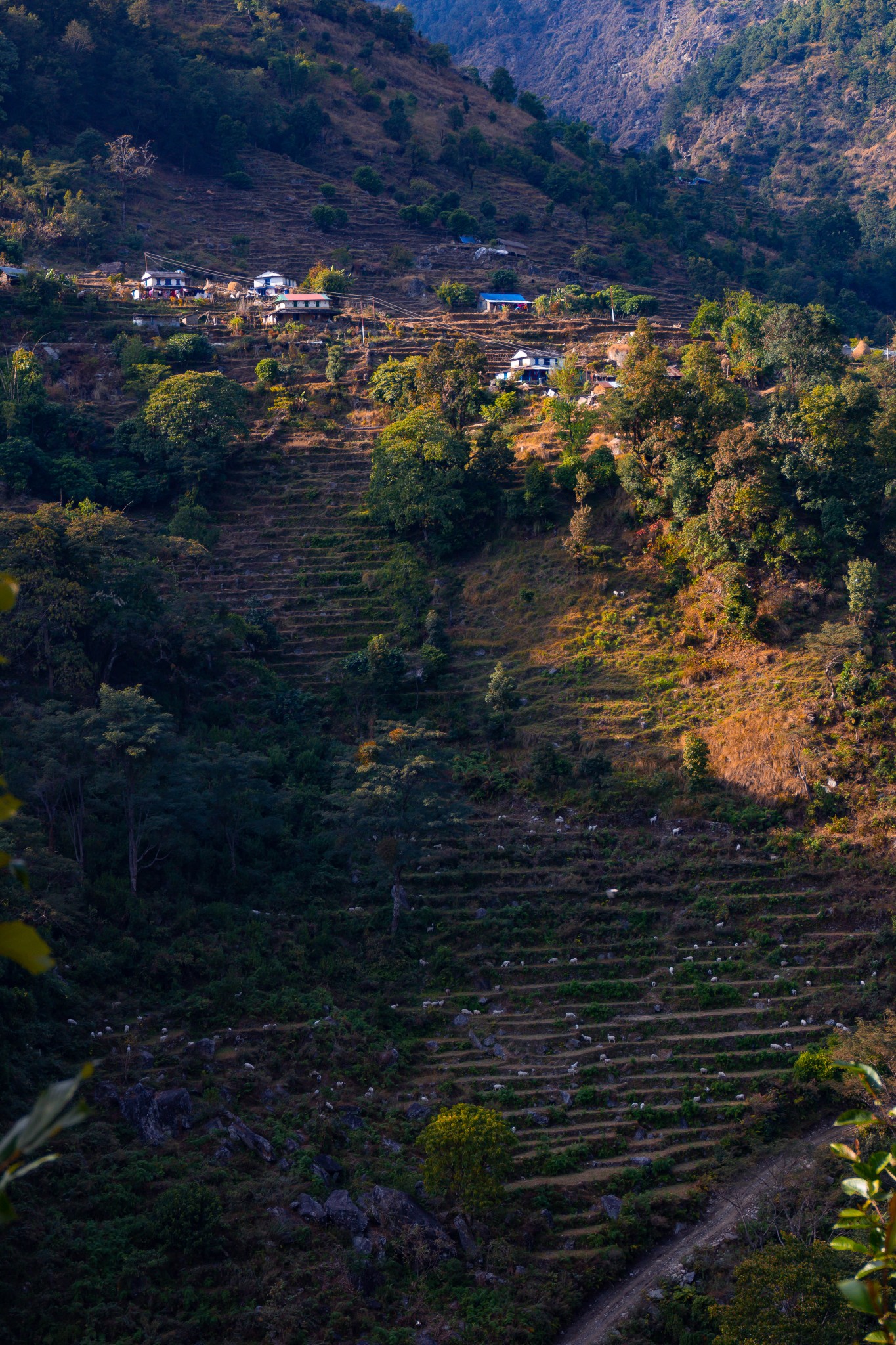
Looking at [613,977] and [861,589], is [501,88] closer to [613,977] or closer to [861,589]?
[861,589]

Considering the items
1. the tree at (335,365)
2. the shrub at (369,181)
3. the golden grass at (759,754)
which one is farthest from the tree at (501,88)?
the golden grass at (759,754)

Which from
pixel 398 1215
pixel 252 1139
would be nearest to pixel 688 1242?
pixel 398 1215

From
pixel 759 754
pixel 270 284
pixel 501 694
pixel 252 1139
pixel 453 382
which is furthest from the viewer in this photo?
pixel 270 284

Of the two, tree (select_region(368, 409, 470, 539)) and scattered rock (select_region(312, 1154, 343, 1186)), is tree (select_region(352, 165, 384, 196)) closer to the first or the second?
tree (select_region(368, 409, 470, 539))

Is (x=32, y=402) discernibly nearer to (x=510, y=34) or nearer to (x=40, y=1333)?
(x=40, y=1333)

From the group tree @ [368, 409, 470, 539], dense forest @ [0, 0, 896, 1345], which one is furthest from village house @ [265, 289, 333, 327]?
tree @ [368, 409, 470, 539]

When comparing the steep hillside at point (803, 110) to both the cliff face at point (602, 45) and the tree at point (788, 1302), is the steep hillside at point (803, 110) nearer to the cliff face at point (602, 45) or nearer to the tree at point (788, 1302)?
the cliff face at point (602, 45)
